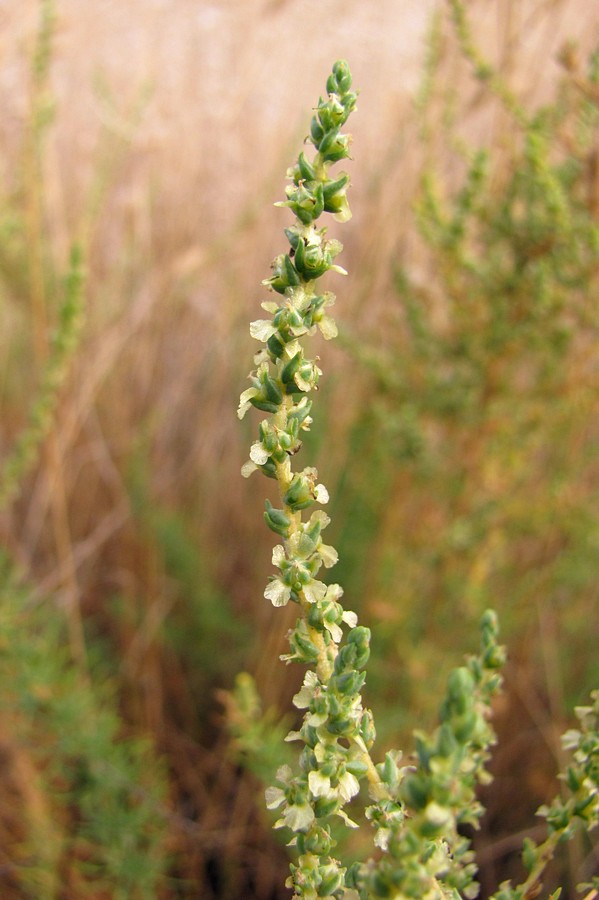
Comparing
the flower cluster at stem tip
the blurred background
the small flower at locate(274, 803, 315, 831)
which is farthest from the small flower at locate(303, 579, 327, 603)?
the blurred background

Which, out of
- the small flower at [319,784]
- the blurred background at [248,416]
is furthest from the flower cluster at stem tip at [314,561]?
the blurred background at [248,416]

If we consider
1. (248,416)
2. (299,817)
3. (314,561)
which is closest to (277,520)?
(314,561)

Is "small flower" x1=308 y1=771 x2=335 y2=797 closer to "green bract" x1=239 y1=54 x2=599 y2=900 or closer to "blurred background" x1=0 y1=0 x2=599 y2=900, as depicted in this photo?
"green bract" x1=239 y1=54 x2=599 y2=900

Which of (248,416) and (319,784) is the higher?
(248,416)

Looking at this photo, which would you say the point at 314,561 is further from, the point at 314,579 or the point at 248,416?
the point at 248,416

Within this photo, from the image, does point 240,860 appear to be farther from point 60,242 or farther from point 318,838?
point 60,242

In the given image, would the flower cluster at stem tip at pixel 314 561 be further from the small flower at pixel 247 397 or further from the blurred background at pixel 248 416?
the blurred background at pixel 248 416

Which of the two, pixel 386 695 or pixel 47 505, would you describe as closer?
pixel 386 695

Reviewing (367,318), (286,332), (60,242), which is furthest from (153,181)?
(286,332)

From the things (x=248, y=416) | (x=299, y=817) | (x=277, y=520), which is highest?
(x=248, y=416)
